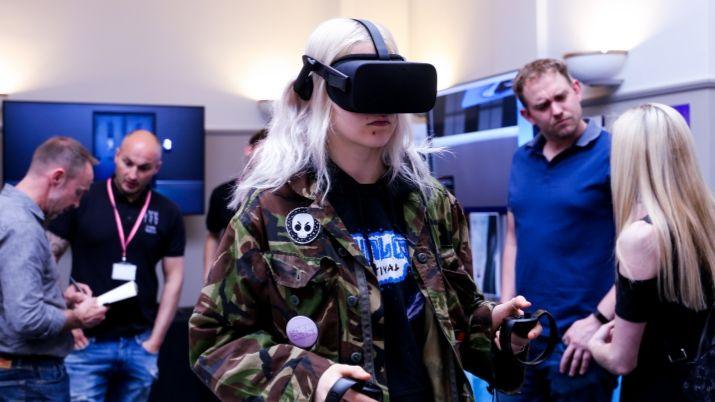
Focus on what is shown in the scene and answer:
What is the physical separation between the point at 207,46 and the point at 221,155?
79 cm

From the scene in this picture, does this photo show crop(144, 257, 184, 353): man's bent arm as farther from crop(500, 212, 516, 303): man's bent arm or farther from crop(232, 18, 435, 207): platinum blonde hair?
crop(232, 18, 435, 207): platinum blonde hair

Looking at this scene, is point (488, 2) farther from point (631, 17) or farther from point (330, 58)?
point (330, 58)

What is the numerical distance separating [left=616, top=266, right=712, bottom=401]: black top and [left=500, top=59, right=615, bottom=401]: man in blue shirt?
0.41 metres

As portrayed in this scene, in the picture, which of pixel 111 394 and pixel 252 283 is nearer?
pixel 252 283

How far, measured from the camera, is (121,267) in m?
3.81

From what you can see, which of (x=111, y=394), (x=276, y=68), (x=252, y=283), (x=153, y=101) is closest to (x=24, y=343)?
(x=111, y=394)

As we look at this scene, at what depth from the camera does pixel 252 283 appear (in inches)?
57.8

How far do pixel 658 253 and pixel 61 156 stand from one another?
218 cm

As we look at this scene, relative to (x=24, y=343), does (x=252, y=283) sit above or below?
above

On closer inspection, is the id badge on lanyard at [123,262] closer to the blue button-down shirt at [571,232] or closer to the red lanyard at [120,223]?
the red lanyard at [120,223]

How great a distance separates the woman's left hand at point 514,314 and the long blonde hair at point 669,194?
0.58 metres

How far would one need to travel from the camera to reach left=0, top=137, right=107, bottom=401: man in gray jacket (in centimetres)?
289

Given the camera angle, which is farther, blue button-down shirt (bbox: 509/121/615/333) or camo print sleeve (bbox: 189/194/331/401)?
blue button-down shirt (bbox: 509/121/615/333)

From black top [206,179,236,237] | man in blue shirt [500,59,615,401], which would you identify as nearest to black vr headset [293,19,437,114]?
man in blue shirt [500,59,615,401]
